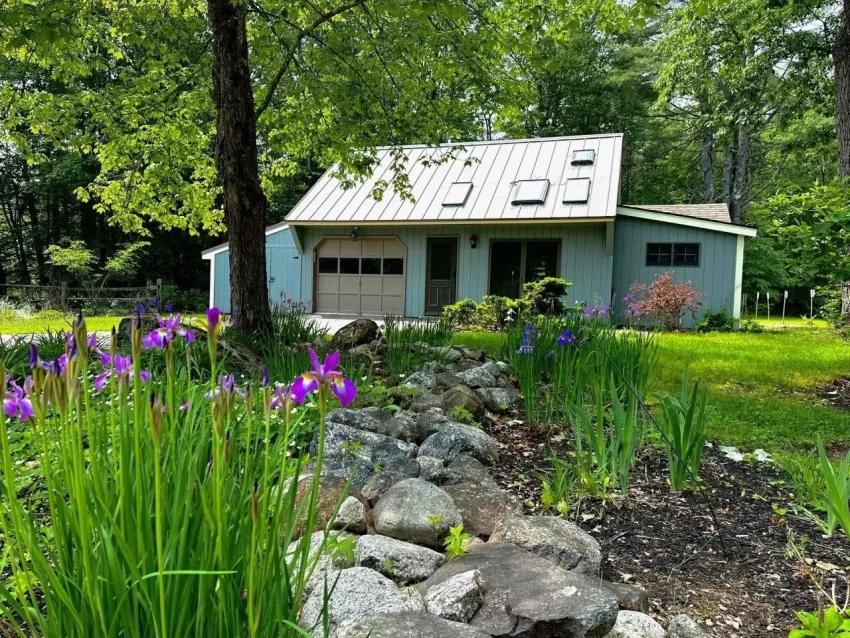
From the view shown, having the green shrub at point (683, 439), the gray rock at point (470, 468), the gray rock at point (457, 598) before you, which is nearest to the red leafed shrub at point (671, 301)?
the green shrub at point (683, 439)

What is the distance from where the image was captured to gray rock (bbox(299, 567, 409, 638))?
4.46 ft

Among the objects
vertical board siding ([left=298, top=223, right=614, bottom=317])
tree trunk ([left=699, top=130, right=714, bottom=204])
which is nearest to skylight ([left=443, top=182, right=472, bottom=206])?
vertical board siding ([left=298, top=223, right=614, bottom=317])

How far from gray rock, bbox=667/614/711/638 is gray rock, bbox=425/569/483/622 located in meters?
0.47

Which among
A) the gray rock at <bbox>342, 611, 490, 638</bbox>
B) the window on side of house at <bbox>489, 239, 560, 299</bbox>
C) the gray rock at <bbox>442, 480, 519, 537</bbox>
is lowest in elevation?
the gray rock at <bbox>442, 480, 519, 537</bbox>

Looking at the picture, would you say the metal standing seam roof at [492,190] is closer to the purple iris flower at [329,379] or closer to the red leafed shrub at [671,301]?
the red leafed shrub at [671,301]

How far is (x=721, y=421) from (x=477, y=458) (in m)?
1.99

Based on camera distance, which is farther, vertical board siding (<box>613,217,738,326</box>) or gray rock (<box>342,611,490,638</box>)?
vertical board siding (<box>613,217,738,326</box>)

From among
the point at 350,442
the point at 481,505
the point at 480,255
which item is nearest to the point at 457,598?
the point at 481,505

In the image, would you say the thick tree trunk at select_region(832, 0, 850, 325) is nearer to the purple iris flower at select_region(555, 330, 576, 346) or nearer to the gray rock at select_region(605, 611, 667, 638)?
the purple iris flower at select_region(555, 330, 576, 346)

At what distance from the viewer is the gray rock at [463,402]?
3387 mm

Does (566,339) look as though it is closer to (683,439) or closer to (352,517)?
(683,439)

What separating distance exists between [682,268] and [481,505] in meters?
11.9

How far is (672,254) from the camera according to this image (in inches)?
497

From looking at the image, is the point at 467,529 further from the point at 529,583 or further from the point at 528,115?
the point at 528,115
